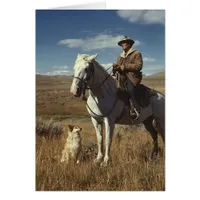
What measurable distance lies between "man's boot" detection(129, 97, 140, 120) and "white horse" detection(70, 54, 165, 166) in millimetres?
59

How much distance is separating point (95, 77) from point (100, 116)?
54 cm

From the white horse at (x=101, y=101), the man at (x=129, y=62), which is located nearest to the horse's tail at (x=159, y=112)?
the white horse at (x=101, y=101)

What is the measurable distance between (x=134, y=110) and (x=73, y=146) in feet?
3.26

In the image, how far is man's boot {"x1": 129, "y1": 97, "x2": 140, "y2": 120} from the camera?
7113mm

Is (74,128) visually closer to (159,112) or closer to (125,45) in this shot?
(159,112)

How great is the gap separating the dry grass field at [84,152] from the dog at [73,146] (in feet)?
0.24

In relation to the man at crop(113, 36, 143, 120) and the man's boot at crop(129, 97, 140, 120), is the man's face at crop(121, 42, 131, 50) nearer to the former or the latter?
the man at crop(113, 36, 143, 120)

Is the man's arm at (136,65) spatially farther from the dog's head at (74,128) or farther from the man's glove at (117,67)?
the dog's head at (74,128)

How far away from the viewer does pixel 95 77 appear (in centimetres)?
687

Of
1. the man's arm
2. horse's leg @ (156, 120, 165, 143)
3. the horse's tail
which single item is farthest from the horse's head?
horse's leg @ (156, 120, 165, 143)

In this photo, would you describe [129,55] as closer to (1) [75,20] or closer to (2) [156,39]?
(2) [156,39]

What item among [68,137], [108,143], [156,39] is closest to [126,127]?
[108,143]

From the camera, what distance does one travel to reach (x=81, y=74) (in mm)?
6699

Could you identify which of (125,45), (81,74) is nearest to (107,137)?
(81,74)
